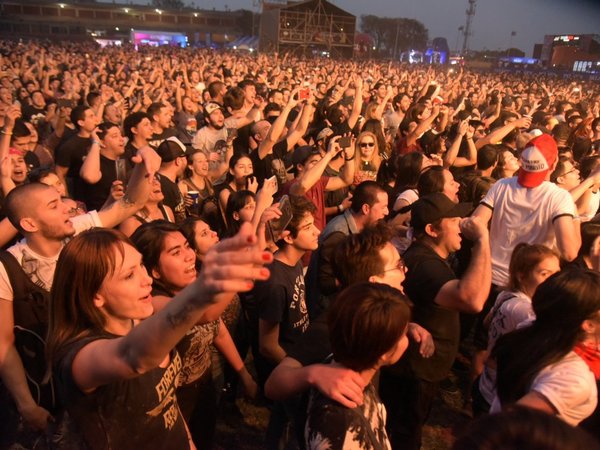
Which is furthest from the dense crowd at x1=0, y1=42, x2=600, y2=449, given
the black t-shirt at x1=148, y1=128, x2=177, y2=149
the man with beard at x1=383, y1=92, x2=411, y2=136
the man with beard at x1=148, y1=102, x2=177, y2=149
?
the man with beard at x1=383, y1=92, x2=411, y2=136

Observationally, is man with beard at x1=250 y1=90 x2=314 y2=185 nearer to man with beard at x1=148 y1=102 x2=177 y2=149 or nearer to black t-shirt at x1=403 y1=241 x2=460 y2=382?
man with beard at x1=148 y1=102 x2=177 y2=149

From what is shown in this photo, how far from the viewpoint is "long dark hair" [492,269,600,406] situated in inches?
79.8

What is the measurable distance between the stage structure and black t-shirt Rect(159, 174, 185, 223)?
101 feet

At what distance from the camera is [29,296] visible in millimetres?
2566

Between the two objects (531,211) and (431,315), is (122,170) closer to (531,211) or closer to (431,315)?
(431,315)

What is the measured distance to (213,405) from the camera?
9.64ft

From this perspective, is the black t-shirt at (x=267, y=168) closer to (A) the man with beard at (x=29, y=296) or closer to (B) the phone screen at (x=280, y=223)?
(B) the phone screen at (x=280, y=223)

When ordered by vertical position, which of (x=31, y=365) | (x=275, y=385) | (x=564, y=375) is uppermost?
(x=564, y=375)

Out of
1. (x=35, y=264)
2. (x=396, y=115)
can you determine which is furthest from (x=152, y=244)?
(x=396, y=115)

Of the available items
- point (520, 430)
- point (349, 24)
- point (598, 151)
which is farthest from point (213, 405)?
point (349, 24)

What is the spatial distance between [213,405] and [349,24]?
37.1 m

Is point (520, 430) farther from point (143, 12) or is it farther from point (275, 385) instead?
point (143, 12)

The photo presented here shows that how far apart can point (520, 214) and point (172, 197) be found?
3.03m

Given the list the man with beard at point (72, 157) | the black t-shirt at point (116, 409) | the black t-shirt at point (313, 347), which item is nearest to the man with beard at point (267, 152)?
the man with beard at point (72, 157)
